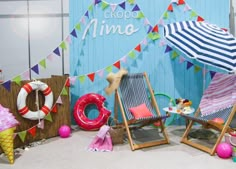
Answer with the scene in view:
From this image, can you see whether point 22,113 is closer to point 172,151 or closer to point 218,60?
point 172,151

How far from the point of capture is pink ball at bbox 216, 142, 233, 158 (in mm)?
3377

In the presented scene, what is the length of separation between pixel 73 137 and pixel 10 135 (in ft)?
3.60

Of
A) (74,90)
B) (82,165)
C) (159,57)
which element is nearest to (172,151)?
(82,165)

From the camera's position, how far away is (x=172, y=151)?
365 centimetres

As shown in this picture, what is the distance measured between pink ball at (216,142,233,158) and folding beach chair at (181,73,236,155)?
111 mm

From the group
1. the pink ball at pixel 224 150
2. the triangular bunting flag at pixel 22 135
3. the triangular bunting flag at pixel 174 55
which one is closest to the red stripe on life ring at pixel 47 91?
the triangular bunting flag at pixel 22 135

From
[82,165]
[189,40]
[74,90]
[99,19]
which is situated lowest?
[82,165]

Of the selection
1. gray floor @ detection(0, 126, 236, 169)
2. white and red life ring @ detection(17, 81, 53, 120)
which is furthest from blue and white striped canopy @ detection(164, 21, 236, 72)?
white and red life ring @ detection(17, 81, 53, 120)

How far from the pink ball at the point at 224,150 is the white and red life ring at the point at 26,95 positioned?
2.14 metres

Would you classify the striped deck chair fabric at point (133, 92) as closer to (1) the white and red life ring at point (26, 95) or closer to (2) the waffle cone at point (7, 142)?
(1) the white and red life ring at point (26, 95)

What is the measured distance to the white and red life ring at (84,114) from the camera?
15.0 ft

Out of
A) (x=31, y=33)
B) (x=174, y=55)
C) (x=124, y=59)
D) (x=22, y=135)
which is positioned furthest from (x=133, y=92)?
(x=31, y=33)

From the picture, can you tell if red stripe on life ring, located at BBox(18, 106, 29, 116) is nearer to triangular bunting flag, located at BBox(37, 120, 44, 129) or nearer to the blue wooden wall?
triangular bunting flag, located at BBox(37, 120, 44, 129)

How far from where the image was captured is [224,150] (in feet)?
11.1
